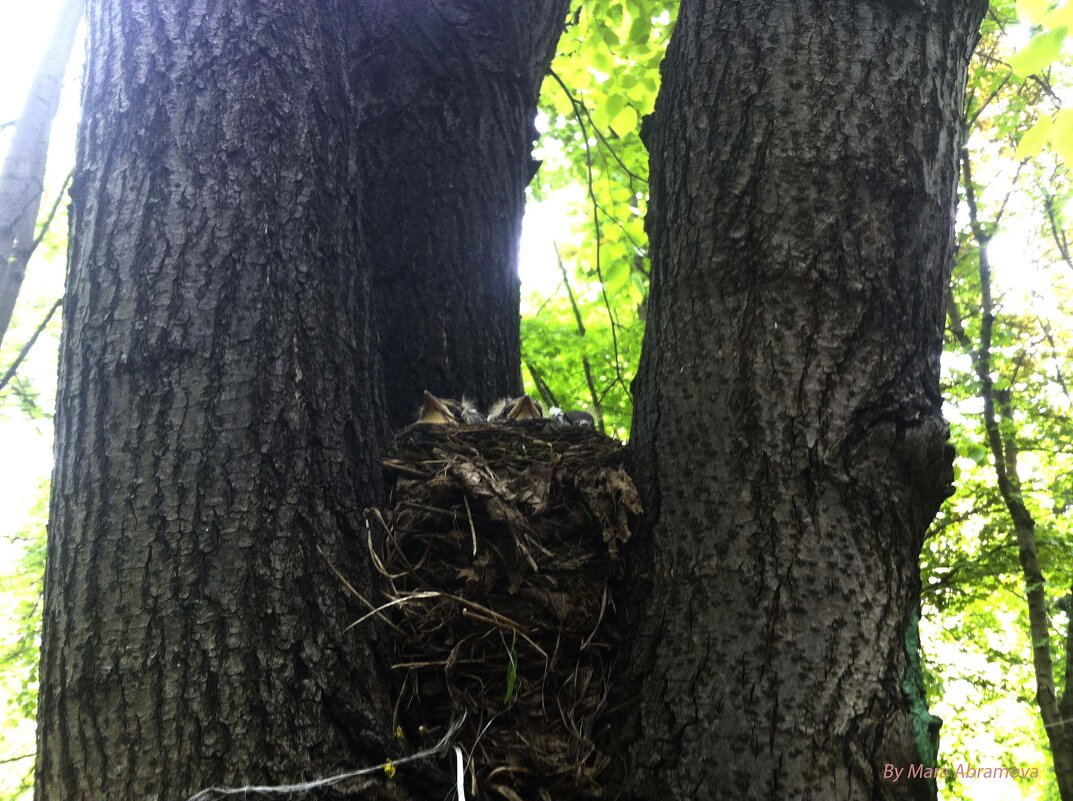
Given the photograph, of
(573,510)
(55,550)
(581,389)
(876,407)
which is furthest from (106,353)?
(581,389)

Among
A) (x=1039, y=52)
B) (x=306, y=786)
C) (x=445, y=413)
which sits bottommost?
(x=306, y=786)

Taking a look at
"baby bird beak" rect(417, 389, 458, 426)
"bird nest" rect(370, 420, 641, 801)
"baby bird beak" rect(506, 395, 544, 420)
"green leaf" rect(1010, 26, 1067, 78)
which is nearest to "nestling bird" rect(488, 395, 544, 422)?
"baby bird beak" rect(506, 395, 544, 420)

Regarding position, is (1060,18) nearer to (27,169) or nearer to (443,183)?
(443,183)

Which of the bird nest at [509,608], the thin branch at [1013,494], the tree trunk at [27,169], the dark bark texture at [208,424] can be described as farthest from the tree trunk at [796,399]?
the thin branch at [1013,494]

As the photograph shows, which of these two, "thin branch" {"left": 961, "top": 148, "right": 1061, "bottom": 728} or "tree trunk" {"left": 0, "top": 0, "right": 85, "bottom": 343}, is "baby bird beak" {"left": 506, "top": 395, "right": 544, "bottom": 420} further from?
"thin branch" {"left": 961, "top": 148, "right": 1061, "bottom": 728}

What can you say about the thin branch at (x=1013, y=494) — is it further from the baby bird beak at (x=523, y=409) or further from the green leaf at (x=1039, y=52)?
the baby bird beak at (x=523, y=409)

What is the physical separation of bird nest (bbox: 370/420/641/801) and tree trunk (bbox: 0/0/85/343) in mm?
4348

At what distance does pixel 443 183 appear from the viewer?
266 centimetres

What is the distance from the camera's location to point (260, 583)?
138 cm

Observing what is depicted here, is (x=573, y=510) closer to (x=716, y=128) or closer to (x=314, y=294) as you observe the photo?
(x=314, y=294)

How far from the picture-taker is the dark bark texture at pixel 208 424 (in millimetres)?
1303

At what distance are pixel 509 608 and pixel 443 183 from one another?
61.9 inches

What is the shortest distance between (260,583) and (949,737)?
500 inches

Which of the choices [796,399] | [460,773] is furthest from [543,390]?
[460,773]
